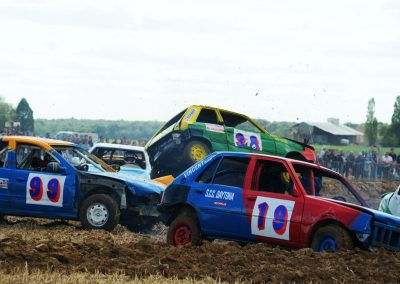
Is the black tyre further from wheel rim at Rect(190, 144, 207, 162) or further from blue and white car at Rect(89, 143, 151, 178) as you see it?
wheel rim at Rect(190, 144, 207, 162)

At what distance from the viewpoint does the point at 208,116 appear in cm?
2202

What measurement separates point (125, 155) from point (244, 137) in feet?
12.0

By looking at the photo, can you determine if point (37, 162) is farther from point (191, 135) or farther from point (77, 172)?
point (191, 135)

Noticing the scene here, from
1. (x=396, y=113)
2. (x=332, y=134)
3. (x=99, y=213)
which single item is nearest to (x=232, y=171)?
(x=99, y=213)

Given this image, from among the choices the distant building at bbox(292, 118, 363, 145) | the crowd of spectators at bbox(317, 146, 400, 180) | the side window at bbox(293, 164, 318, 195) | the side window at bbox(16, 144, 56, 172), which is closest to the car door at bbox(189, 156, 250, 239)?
the side window at bbox(293, 164, 318, 195)

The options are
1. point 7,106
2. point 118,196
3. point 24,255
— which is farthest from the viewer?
point 7,106

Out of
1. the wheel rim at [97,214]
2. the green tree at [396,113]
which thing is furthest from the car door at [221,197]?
the green tree at [396,113]

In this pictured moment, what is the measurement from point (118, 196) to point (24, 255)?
509 centimetres

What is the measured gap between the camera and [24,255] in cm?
977

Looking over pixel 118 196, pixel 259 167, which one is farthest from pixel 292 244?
pixel 118 196

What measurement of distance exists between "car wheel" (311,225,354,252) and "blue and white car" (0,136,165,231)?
4.45 m

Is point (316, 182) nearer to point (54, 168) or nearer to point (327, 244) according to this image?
point (327, 244)

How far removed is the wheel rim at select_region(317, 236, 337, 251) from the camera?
10.9 metres

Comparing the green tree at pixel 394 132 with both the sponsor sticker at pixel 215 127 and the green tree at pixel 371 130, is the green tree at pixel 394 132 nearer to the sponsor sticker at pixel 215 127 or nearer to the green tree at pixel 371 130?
the green tree at pixel 371 130
